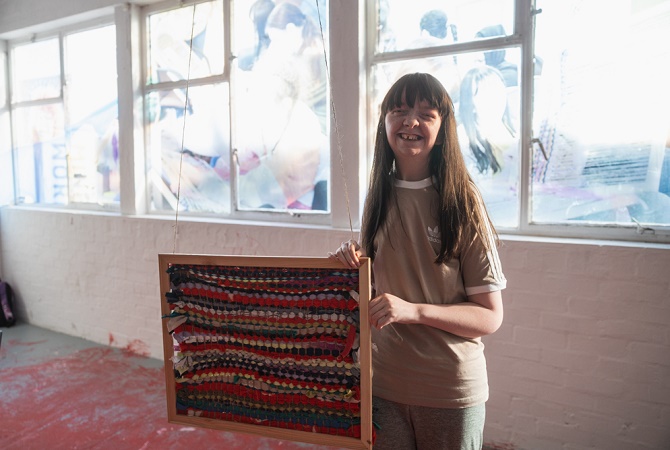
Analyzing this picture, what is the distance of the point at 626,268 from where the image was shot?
7.62ft

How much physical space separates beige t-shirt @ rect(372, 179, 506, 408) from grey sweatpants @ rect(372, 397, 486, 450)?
22 millimetres

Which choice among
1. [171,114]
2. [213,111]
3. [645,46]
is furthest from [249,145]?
[645,46]

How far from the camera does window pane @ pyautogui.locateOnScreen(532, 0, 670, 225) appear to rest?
2355 mm

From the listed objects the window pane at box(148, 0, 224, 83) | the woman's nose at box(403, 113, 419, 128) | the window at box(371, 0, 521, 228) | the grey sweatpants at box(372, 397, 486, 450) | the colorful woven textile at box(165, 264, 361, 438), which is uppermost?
the window pane at box(148, 0, 224, 83)

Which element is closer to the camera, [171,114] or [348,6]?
[348,6]

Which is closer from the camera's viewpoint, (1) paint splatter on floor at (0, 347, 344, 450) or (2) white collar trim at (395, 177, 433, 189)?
(2) white collar trim at (395, 177, 433, 189)

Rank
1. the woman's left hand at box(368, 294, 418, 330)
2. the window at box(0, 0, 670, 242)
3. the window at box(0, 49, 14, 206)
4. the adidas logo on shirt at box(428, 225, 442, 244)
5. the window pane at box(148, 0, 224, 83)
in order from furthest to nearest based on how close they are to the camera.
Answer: the window at box(0, 49, 14, 206) < the window pane at box(148, 0, 224, 83) < the window at box(0, 0, 670, 242) < the adidas logo on shirt at box(428, 225, 442, 244) < the woman's left hand at box(368, 294, 418, 330)

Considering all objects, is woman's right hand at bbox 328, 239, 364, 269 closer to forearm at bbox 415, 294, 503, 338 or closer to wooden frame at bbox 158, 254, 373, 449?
wooden frame at bbox 158, 254, 373, 449

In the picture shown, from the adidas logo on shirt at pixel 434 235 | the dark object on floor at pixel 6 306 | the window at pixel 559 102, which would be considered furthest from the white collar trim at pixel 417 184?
the dark object on floor at pixel 6 306

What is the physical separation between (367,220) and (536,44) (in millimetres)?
1639

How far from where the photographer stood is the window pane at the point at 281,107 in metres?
3.34

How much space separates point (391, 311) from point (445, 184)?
33cm

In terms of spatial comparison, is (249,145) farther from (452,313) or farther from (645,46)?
(452,313)

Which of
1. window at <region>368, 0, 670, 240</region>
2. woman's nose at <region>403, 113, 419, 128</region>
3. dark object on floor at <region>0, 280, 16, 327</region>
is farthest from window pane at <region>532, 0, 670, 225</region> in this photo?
dark object on floor at <region>0, 280, 16, 327</region>
